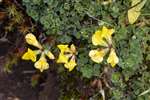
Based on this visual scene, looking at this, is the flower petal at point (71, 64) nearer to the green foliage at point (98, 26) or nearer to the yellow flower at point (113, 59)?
the green foliage at point (98, 26)

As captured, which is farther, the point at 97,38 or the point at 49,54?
the point at 49,54

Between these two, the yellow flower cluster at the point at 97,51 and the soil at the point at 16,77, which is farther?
the soil at the point at 16,77

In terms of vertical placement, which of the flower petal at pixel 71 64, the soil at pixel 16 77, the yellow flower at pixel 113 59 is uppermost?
the yellow flower at pixel 113 59

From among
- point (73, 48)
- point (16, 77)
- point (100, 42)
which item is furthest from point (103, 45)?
point (16, 77)

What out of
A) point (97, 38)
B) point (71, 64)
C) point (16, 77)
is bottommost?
point (16, 77)

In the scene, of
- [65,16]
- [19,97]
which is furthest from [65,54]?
[19,97]

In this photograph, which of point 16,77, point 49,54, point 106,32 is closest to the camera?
point 106,32

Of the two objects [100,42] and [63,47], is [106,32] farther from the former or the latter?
[63,47]

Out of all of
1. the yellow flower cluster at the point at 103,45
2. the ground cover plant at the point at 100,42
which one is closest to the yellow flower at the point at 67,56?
the ground cover plant at the point at 100,42

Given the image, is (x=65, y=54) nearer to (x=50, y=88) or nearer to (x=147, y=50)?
(x=147, y=50)
